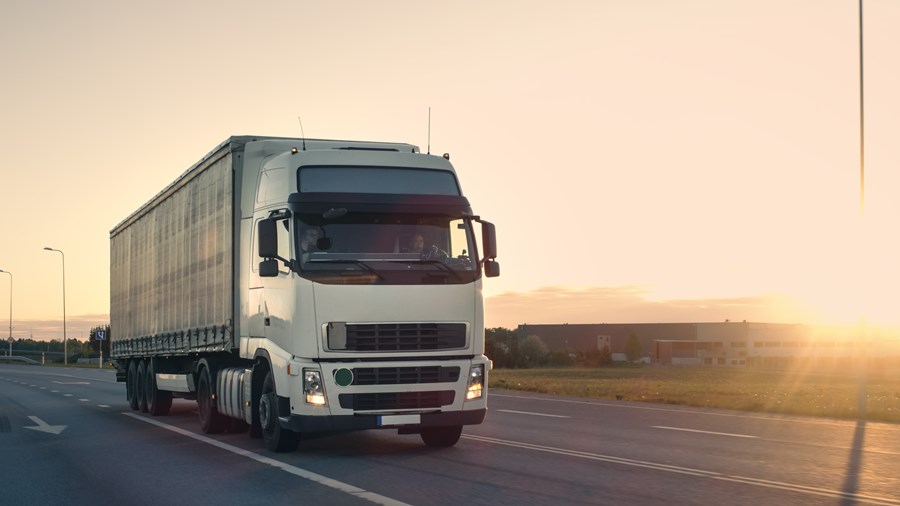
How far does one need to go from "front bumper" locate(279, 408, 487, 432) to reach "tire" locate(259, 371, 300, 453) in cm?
39

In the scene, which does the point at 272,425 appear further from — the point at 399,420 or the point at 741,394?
the point at 741,394

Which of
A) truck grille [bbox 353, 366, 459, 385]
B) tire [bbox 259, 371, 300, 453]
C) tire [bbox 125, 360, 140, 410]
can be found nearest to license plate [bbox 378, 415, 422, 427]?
truck grille [bbox 353, 366, 459, 385]

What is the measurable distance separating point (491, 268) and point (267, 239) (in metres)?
2.66

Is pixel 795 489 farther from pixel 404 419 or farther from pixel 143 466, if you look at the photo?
pixel 143 466

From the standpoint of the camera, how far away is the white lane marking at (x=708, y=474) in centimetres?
906

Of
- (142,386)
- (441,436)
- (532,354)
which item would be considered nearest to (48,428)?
(142,386)

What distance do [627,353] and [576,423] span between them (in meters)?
136

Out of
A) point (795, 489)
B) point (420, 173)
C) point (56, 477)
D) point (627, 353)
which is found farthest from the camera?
point (627, 353)

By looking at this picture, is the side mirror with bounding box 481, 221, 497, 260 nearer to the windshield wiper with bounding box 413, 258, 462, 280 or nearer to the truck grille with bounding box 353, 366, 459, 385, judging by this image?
the windshield wiper with bounding box 413, 258, 462, 280

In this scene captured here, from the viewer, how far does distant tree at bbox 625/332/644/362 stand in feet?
495

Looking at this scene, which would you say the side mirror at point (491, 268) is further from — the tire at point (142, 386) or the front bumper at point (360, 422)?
the tire at point (142, 386)

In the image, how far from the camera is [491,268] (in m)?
12.7

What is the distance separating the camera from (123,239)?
83.9 ft

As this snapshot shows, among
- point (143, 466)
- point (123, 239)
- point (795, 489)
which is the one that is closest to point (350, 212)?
point (143, 466)
